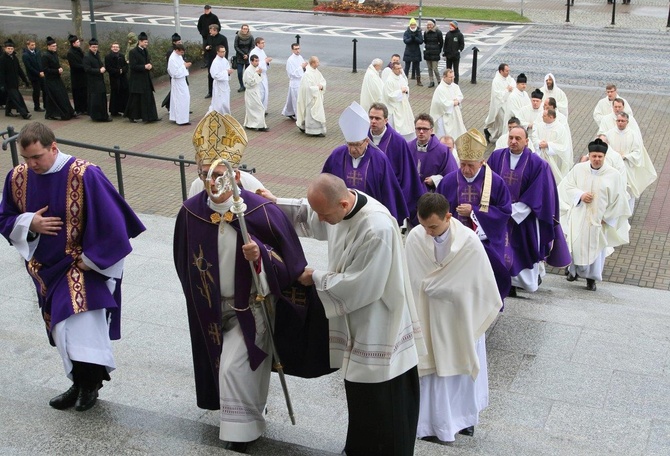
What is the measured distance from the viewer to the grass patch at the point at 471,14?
30797mm

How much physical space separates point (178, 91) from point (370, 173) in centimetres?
1033

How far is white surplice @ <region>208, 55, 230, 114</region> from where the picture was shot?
18891 mm

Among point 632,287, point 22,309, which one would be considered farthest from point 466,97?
point 22,309

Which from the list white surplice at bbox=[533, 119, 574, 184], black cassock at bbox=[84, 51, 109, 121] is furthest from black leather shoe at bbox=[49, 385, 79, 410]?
black cassock at bbox=[84, 51, 109, 121]

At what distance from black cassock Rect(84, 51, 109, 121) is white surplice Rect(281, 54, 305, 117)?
3.59 metres

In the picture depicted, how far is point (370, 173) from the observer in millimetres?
9086

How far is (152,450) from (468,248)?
241 cm

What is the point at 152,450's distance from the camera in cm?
517

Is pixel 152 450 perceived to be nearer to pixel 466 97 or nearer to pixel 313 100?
pixel 313 100

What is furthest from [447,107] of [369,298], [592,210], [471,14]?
[471,14]

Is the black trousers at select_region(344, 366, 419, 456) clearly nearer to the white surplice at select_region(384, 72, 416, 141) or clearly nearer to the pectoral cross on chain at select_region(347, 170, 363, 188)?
the pectoral cross on chain at select_region(347, 170, 363, 188)

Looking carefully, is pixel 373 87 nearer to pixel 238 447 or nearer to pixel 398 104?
pixel 398 104

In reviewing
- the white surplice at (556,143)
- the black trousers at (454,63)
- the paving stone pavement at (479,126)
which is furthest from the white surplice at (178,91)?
the white surplice at (556,143)

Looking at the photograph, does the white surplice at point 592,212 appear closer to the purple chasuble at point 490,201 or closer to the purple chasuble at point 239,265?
the purple chasuble at point 490,201
